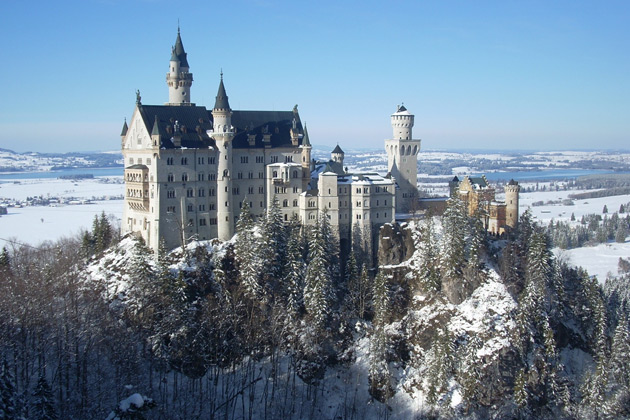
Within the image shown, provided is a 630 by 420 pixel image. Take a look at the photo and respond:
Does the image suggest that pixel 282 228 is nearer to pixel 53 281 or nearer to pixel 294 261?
pixel 294 261

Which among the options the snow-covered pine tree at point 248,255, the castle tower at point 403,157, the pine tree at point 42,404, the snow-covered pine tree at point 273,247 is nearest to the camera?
the pine tree at point 42,404

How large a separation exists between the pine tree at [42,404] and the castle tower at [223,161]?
140 feet

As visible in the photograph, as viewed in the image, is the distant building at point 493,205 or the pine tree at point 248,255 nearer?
the pine tree at point 248,255

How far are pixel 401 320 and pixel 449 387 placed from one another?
12124 mm

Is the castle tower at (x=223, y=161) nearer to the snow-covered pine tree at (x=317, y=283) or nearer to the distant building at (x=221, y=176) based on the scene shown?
the distant building at (x=221, y=176)

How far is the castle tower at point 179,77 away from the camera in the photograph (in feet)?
328

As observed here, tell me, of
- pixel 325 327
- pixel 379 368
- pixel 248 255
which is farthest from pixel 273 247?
pixel 379 368

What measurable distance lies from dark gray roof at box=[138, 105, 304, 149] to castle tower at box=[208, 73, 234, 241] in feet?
8.13

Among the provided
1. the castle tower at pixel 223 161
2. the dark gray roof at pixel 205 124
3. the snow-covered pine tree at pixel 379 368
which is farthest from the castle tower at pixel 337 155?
the snow-covered pine tree at pixel 379 368

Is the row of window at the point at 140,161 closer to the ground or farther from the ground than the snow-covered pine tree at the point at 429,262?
farther from the ground

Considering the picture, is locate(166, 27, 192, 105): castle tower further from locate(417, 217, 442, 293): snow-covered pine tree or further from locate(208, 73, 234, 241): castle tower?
→ locate(417, 217, 442, 293): snow-covered pine tree

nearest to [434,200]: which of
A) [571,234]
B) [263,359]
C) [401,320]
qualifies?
[401,320]

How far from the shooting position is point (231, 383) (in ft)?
239

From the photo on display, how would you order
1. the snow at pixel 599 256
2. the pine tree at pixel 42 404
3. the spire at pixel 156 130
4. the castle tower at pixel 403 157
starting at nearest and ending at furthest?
the pine tree at pixel 42 404 → the spire at pixel 156 130 → the castle tower at pixel 403 157 → the snow at pixel 599 256
